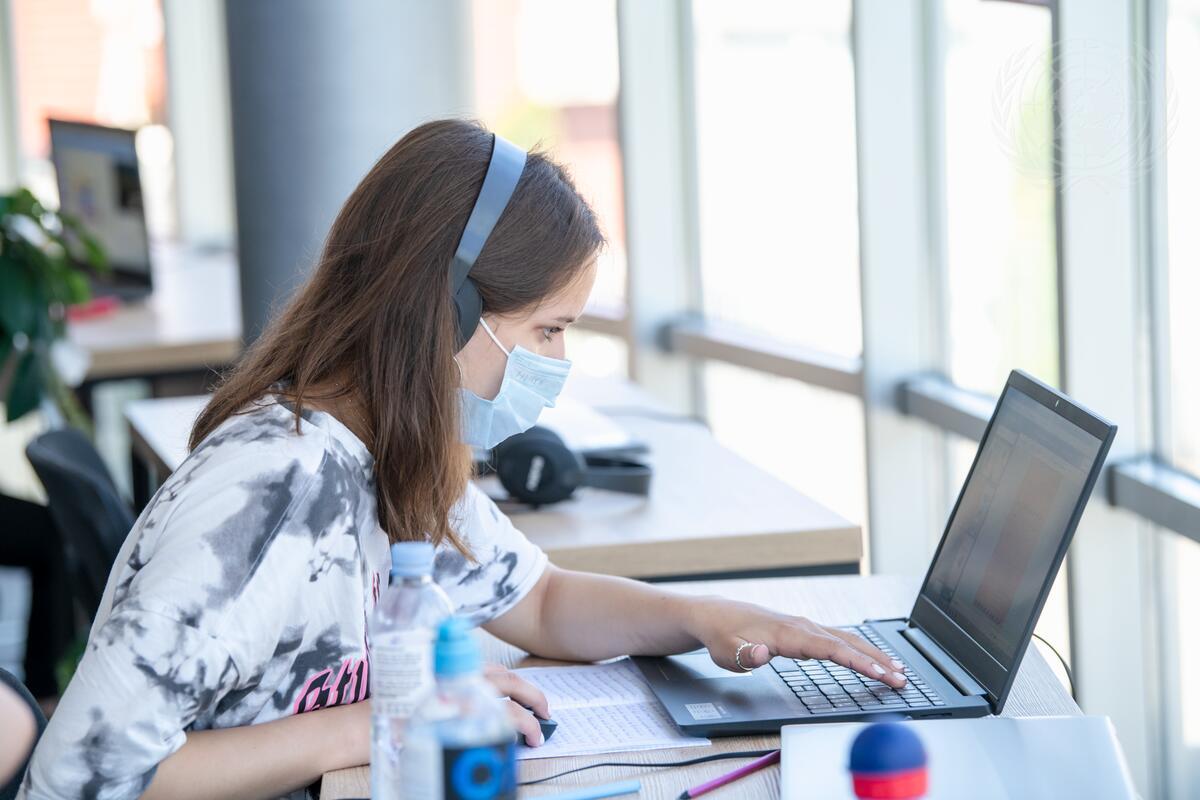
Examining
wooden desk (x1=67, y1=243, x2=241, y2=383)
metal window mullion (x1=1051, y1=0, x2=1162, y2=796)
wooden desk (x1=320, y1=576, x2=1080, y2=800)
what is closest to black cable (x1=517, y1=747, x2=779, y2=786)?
wooden desk (x1=320, y1=576, x2=1080, y2=800)

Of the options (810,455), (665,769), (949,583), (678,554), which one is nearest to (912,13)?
(810,455)

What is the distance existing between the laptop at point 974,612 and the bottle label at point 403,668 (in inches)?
11.9

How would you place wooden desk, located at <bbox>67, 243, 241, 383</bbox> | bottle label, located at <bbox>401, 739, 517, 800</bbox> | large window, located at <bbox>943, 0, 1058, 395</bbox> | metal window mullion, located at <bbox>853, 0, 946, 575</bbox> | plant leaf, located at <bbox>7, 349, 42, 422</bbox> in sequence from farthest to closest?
wooden desk, located at <bbox>67, 243, 241, 383</bbox> → plant leaf, located at <bbox>7, 349, 42, 422</bbox> → metal window mullion, located at <bbox>853, 0, 946, 575</bbox> → large window, located at <bbox>943, 0, 1058, 395</bbox> → bottle label, located at <bbox>401, 739, 517, 800</bbox>

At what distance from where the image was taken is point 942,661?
1274mm

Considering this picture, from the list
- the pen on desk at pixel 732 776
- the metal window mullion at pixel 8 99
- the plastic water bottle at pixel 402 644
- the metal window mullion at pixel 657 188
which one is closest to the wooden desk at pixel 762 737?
the pen on desk at pixel 732 776

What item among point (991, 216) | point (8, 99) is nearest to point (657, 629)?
point (991, 216)

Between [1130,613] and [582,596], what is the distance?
1.08 metres

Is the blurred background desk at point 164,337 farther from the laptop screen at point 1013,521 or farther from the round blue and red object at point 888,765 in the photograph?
the round blue and red object at point 888,765

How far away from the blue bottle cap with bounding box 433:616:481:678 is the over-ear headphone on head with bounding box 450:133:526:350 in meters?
0.46

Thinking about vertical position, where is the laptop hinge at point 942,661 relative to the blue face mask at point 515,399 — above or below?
below

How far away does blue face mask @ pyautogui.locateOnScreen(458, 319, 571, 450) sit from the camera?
4.25 ft

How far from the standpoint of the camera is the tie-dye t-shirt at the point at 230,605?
99 cm

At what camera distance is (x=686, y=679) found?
1.31 metres

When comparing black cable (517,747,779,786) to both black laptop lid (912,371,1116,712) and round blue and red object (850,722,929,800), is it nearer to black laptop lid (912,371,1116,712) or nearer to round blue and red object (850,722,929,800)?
black laptop lid (912,371,1116,712)
